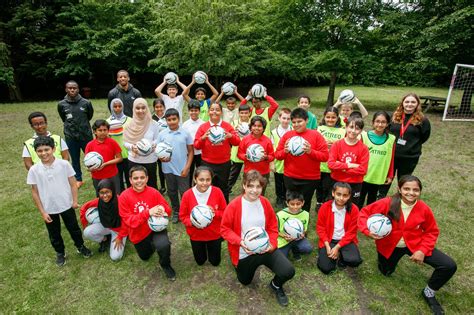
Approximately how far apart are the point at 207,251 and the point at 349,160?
7.77 ft

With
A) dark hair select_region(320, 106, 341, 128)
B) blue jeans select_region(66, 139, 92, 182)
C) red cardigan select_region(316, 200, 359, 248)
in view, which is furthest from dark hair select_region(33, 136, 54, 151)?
dark hair select_region(320, 106, 341, 128)

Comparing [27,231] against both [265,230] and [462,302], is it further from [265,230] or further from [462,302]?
[462,302]

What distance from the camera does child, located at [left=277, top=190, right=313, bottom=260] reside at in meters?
3.73

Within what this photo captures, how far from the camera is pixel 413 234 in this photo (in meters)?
3.43

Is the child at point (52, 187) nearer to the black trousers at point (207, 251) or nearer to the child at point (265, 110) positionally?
the black trousers at point (207, 251)

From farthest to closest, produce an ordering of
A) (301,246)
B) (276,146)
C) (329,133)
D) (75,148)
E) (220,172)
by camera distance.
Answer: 1. (75,148)
2. (276,146)
3. (329,133)
4. (220,172)
5. (301,246)

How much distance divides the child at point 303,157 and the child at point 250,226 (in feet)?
3.35

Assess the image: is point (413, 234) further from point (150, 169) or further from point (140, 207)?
point (150, 169)

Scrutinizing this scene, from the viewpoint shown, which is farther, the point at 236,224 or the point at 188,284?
the point at 188,284

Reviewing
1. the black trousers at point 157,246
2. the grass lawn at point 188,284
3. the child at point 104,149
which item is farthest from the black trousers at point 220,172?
the child at point 104,149

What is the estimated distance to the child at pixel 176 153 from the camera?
4.57 meters

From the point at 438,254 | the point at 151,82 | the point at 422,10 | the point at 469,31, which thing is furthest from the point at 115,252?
the point at 151,82

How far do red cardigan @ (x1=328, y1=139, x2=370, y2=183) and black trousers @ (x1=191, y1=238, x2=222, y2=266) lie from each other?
1.94 meters

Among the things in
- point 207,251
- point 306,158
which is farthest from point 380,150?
point 207,251
